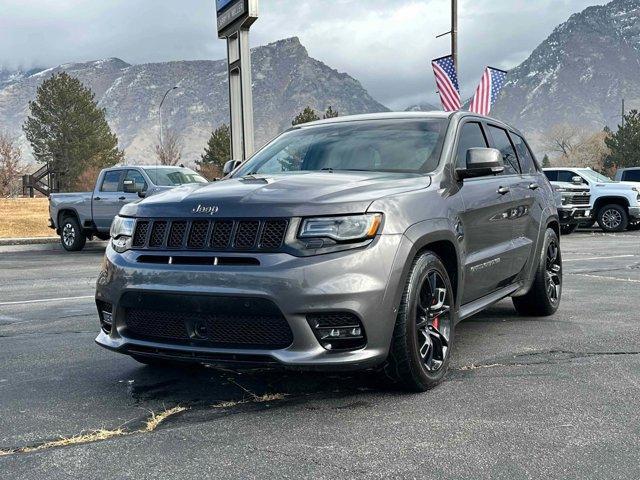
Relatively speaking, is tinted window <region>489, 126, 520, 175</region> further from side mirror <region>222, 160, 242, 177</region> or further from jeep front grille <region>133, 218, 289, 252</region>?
jeep front grille <region>133, 218, 289, 252</region>

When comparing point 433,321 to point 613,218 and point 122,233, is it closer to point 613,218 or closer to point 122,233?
point 122,233

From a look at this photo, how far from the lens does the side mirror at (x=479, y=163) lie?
460cm

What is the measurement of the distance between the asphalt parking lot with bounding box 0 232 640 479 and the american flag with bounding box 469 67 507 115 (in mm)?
14225

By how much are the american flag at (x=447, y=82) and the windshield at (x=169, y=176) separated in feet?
26.3

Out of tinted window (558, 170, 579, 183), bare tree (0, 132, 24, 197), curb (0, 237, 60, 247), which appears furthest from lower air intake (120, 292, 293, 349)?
bare tree (0, 132, 24, 197)

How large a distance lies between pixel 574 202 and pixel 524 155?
1405 centimetres

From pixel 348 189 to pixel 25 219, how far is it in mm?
24692

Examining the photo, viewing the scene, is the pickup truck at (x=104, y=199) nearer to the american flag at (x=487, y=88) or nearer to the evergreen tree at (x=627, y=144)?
the american flag at (x=487, y=88)

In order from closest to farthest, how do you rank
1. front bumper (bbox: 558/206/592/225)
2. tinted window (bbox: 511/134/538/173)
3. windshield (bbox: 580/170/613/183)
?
1. tinted window (bbox: 511/134/538/173)
2. front bumper (bbox: 558/206/592/225)
3. windshield (bbox: 580/170/613/183)

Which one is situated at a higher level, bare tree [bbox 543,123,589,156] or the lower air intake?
bare tree [bbox 543,123,589,156]

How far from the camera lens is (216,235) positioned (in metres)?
3.73

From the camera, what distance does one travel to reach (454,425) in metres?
3.53

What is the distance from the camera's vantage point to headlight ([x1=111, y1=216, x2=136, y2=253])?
13.5 feet

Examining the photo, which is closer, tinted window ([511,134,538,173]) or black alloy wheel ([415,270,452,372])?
black alloy wheel ([415,270,452,372])
